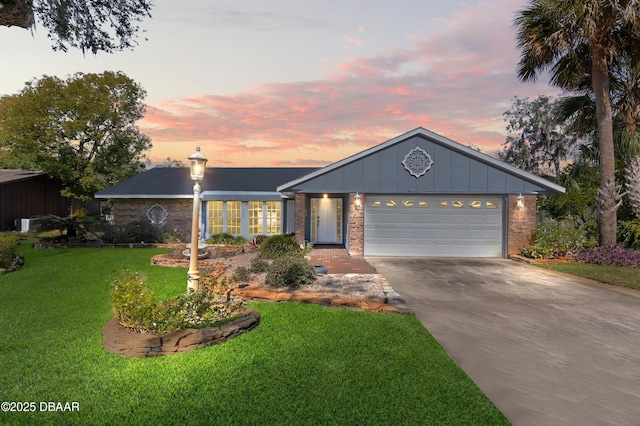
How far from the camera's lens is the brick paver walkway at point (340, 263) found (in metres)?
10.7

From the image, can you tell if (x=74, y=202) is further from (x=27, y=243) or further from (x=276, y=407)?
(x=276, y=407)

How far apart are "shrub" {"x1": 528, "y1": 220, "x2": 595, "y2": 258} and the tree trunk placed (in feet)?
2.64

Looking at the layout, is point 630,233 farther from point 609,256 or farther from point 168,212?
point 168,212

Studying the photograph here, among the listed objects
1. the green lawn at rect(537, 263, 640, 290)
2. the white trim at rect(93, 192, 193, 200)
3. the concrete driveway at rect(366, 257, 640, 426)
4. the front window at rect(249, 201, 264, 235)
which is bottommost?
the concrete driveway at rect(366, 257, 640, 426)

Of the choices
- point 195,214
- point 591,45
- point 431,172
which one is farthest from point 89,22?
point 591,45

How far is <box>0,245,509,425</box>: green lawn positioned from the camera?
134 inches

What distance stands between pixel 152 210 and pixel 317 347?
1732cm

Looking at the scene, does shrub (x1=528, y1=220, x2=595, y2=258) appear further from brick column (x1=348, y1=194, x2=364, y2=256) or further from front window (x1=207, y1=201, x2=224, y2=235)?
front window (x1=207, y1=201, x2=224, y2=235)

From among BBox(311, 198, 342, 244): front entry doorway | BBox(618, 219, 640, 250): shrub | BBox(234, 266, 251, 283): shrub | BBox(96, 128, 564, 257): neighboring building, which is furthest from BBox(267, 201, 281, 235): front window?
BBox(618, 219, 640, 250): shrub

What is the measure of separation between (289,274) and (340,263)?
381 cm

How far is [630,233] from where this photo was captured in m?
14.7

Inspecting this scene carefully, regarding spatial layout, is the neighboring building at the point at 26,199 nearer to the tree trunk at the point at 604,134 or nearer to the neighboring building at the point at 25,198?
the neighboring building at the point at 25,198

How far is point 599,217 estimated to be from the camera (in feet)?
47.2


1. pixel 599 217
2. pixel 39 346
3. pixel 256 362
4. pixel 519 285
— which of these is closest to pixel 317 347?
pixel 256 362
